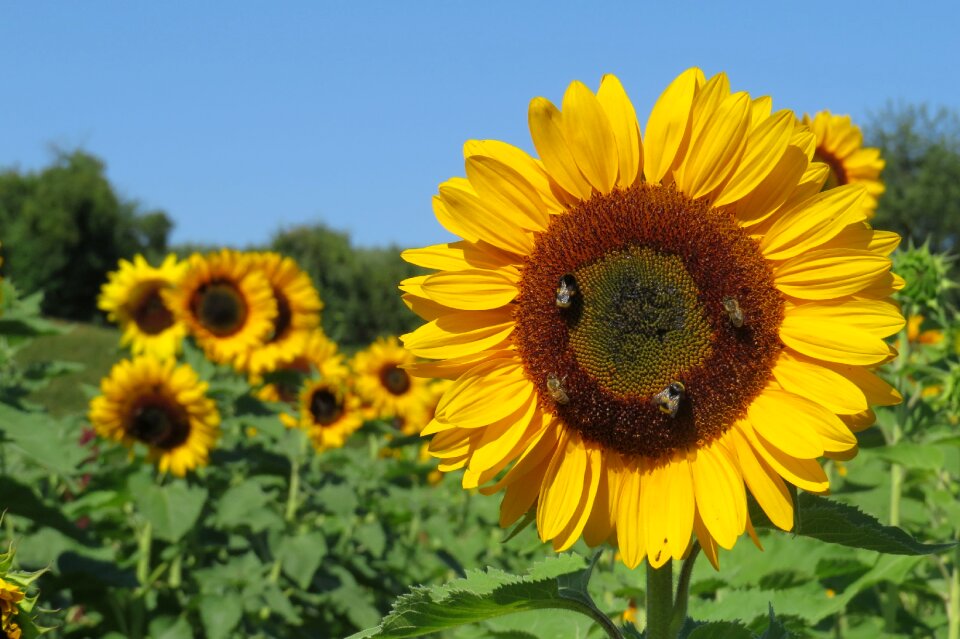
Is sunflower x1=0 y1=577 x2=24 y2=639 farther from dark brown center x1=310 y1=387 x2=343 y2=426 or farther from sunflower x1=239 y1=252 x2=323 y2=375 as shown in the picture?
dark brown center x1=310 y1=387 x2=343 y2=426

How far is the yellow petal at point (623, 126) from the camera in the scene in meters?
1.91

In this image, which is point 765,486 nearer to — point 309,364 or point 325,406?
point 309,364

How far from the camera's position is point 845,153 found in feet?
16.2

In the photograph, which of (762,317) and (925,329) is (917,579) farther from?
(762,317)

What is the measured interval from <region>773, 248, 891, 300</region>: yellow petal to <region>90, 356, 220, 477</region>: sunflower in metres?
3.95

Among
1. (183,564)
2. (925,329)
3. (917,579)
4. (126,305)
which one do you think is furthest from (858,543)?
(126,305)

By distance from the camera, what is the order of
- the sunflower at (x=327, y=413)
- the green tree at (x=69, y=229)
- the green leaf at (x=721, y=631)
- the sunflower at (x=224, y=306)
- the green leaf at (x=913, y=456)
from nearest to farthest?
the green leaf at (x=721, y=631) → the green leaf at (x=913, y=456) → the sunflower at (x=224, y=306) → the sunflower at (x=327, y=413) → the green tree at (x=69, y=229)

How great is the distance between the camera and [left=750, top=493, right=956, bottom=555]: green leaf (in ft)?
5.57

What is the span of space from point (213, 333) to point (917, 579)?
384cm

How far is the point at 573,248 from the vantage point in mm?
1966

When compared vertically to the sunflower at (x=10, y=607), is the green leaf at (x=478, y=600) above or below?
above

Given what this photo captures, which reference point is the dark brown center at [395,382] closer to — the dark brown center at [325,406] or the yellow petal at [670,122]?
the dark brown center at [325,406]

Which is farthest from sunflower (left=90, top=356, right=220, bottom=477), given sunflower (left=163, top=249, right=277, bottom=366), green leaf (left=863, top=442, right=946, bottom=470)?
green leaf (left=863, top=442, right=946, bottom=470)

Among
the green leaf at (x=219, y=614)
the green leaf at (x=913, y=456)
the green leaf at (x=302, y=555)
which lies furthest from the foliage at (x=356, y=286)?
the green leaf at (x=913, y=456)
